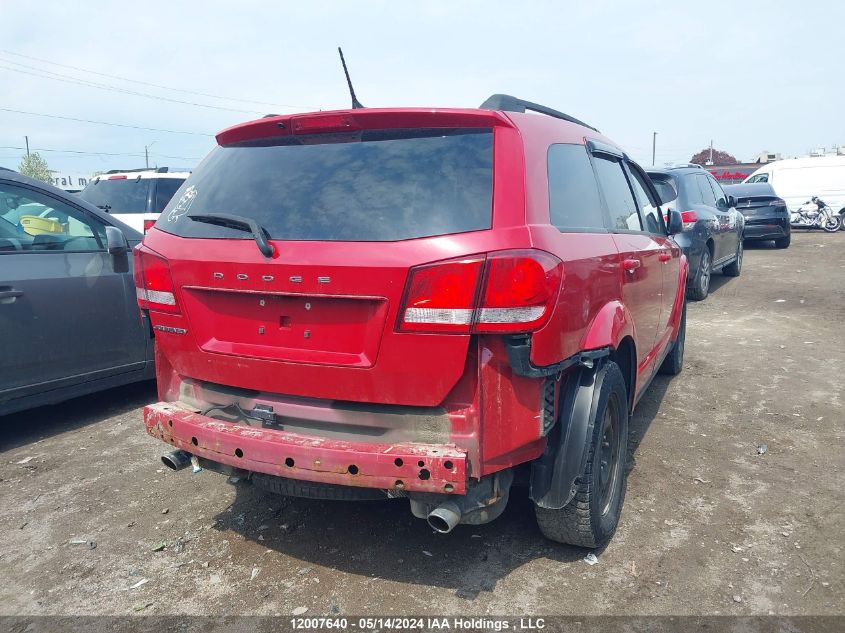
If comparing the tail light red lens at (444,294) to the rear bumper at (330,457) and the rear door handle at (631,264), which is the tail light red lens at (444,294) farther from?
the rear door handle at (631,264)

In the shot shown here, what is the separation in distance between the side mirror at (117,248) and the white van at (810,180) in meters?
18.8

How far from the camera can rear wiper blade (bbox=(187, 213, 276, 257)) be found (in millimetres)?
2512

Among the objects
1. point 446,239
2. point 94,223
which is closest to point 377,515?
point 446,239

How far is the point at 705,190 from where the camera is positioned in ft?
30.7

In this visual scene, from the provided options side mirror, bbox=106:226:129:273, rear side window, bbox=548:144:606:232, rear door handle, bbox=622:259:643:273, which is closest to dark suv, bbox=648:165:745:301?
rear door handle, bbox=622:259:643:273

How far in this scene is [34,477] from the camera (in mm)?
3932

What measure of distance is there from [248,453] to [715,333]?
20.6 ft

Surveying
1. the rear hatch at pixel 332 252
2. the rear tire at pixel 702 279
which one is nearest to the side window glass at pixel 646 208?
the rear hatch at pixel 332 252

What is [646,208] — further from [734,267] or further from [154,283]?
[734,267]

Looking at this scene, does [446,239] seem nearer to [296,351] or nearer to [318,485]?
[296,351]

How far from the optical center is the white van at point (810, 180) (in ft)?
61.8

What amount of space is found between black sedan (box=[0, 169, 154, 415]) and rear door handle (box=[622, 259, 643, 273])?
10.7ft

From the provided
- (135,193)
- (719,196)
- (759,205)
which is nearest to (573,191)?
(719,196)

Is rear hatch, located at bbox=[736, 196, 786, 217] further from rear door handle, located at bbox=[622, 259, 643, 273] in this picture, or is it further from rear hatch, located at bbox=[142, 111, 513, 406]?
rear hatch, located at bbox=[142, 111, 513, 406]
